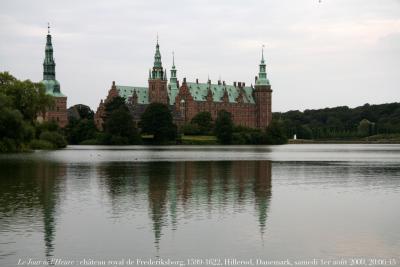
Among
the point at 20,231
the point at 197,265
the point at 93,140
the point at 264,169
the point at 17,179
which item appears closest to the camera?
the point at 197,265

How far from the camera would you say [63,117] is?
593 ft

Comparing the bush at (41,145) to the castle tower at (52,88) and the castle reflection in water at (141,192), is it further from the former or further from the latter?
the castle tower at (52,88)

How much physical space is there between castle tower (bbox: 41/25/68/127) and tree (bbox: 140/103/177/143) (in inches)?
1276

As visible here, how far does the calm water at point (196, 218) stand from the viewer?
62.5 feet

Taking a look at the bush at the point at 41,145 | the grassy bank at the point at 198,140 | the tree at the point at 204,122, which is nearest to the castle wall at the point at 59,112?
the tree at the point at 204,122

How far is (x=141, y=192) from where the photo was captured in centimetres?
3278

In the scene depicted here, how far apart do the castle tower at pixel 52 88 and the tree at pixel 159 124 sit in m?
32.4

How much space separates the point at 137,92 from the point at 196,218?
16576cm

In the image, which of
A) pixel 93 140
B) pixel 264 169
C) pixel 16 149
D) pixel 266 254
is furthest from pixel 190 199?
pixel 93 140

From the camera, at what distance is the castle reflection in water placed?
24484 mm

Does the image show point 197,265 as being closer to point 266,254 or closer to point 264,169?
point 266,254

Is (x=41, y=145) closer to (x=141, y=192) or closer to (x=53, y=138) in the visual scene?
(x=53, y=138)

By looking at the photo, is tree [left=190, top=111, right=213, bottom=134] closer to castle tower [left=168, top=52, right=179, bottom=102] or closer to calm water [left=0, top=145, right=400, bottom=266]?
castle tower [left=168, top=52, right=179, bottom=102]

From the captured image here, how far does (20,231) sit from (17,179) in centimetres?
1813
